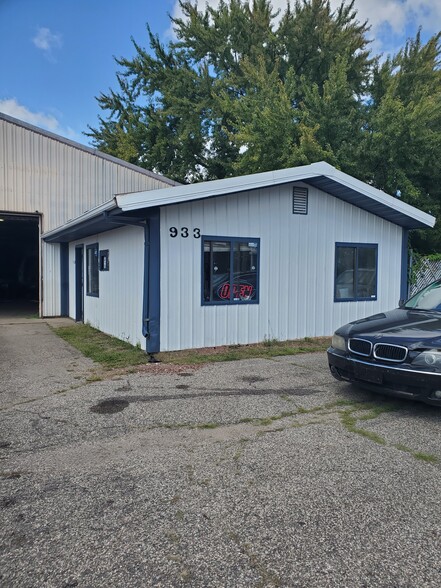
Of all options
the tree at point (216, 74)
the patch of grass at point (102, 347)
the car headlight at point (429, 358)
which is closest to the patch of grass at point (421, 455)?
the car headlight at point (429, 358)

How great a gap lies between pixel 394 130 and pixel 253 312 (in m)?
10.5

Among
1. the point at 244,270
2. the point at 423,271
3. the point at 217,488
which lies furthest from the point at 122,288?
the point at 423,271

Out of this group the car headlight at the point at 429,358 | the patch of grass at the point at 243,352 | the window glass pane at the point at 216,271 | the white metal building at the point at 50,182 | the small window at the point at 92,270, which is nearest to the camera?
the car headlight at the point at 429,358

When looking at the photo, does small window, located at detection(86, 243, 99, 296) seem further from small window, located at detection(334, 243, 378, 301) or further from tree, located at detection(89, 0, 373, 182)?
tree, located at detection(89, 0, 373, 182)

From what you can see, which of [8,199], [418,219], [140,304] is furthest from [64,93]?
[418,219]

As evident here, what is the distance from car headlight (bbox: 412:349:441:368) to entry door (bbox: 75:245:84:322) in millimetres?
11229

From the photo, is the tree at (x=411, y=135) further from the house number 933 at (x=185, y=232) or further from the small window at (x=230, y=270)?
the house number 933 at (x=185, y=232)

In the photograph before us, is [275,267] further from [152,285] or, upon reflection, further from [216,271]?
[152,285]

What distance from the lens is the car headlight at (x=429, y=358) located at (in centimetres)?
452

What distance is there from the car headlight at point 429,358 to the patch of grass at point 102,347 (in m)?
4.57

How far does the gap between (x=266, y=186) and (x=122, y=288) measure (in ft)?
12.7

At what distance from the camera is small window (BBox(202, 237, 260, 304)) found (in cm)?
855

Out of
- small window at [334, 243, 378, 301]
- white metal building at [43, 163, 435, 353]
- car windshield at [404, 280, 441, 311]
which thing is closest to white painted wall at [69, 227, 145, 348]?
white metal building at [43, 163, 435, 353]

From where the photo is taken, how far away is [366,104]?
19.2m
